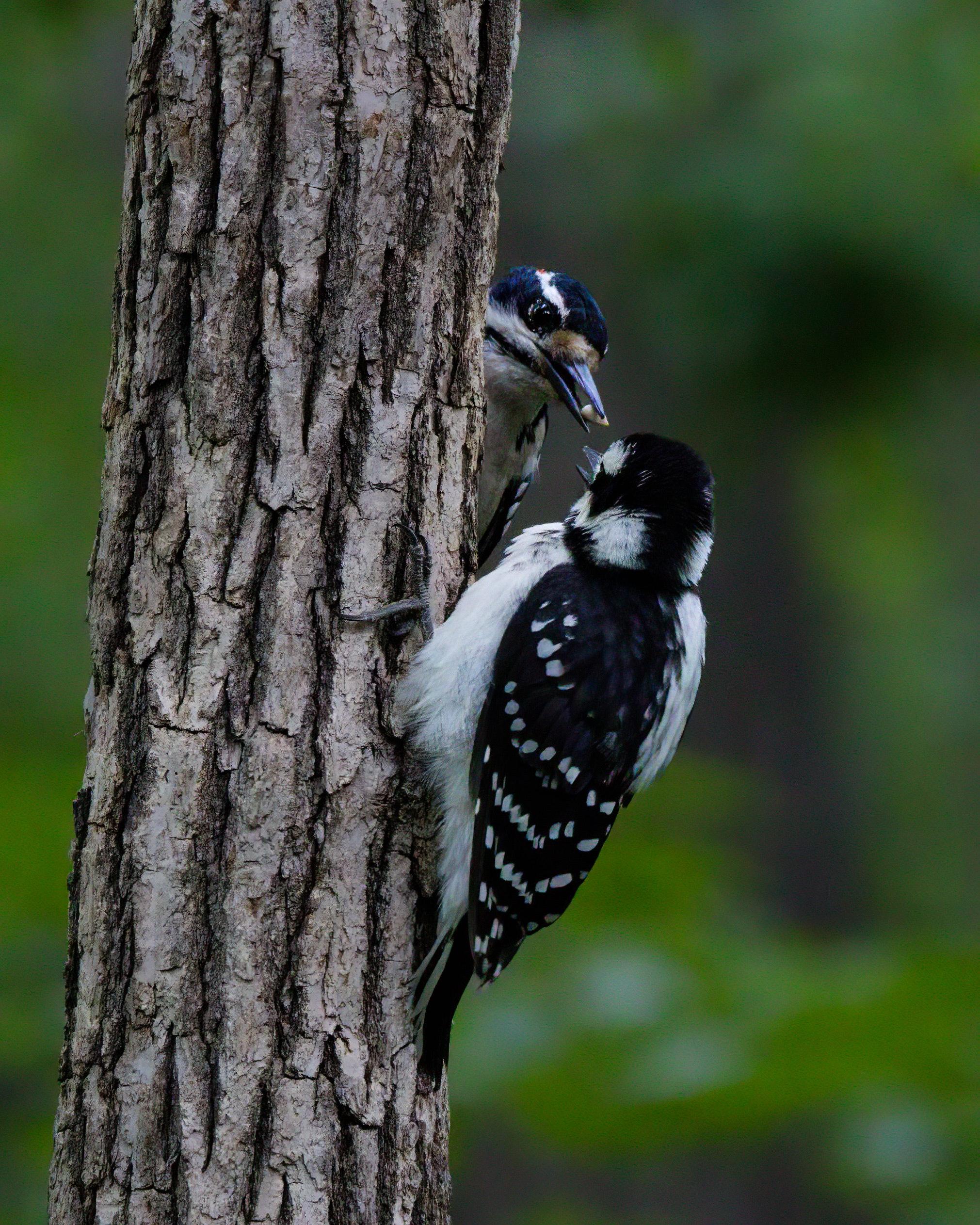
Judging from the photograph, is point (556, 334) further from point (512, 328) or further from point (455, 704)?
point (455, 704)

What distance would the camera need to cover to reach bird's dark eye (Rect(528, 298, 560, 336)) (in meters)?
3.82

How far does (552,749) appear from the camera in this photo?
290 centimetres

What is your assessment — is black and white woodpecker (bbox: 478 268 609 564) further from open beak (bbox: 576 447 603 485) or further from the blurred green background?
the blurred green background

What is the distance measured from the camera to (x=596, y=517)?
3.28 metres

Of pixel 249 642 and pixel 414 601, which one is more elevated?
pixel 414 601

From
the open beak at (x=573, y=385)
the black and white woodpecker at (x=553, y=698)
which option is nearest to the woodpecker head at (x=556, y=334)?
the open beak at (x=573, y=385)

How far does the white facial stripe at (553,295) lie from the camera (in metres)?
3.82

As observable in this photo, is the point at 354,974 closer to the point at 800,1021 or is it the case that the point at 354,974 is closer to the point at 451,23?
the point at 451,23

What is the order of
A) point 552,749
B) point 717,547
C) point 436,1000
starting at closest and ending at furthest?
point 436,1000, point 552,749, point 717,547

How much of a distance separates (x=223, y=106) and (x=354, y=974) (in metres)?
1.65

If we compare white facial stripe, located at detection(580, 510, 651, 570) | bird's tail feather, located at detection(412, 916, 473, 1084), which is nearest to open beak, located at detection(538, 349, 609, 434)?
white facial stripe, located at detection(580, 510, 651, 570)

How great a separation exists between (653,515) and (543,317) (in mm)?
933

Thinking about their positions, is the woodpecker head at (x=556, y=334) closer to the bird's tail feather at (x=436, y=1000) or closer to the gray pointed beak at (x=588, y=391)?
the gray pointed beak at (x=588, y=391)

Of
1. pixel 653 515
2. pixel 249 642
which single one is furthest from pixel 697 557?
pixel 249 642
